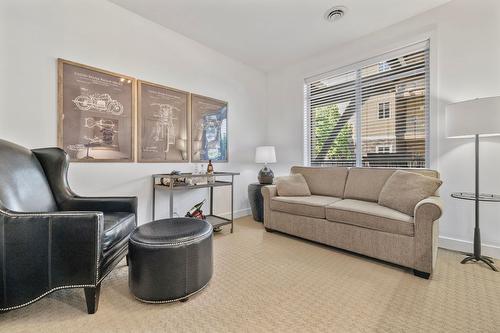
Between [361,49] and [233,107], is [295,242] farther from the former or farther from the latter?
[361,49]

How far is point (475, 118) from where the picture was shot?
195 centimetres

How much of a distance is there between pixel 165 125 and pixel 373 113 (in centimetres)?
285

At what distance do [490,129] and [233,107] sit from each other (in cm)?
304

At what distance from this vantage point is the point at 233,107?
3736mm

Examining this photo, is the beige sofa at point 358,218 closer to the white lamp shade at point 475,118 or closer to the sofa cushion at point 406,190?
the sofa cushion at point 406,190

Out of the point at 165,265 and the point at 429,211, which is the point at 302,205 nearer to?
the point at 429,211

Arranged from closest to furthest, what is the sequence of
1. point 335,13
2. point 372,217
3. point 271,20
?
point 372,217
point 335,13
point 271,20

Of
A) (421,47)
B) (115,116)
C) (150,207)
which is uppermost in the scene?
(421,47)

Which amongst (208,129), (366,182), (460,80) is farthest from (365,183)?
(208,129)

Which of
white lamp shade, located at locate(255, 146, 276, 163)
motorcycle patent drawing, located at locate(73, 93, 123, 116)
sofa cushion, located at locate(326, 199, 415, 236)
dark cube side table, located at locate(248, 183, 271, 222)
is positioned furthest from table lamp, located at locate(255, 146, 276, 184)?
motorcycle patent drawing, located at locate(73, 93, 123, 116)

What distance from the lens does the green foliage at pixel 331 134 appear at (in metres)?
3.40

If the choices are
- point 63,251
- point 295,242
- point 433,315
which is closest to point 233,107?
point 295,242

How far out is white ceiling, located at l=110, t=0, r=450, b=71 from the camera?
2.46 m

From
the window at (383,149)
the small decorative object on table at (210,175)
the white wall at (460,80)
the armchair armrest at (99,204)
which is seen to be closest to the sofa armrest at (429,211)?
the white wall at (460,80)
